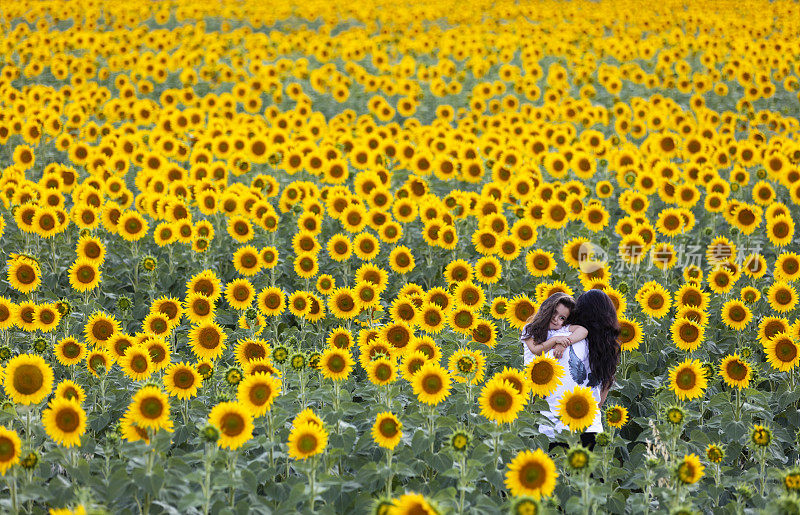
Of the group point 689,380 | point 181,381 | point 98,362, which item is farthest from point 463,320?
point 98,362

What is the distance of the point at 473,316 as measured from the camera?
6336mm

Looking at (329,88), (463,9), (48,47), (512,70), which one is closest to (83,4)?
(48,47)

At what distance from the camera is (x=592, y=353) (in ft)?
18.8

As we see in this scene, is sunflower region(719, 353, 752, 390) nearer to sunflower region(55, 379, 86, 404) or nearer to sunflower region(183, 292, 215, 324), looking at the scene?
sunflower region(183, 292, 215, 324)

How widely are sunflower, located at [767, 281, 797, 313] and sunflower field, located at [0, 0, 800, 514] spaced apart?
0.09ft

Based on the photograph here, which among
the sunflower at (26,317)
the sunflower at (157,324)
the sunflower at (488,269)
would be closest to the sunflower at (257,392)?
the sunflower at (157,324)

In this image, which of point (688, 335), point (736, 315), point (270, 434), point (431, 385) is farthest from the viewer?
point (736, 315)

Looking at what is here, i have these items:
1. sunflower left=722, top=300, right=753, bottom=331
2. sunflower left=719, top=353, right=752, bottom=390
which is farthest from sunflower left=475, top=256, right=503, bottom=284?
sunflower left=719, top=353, right=752, bottom=390

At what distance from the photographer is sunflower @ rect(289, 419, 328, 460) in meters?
4.46

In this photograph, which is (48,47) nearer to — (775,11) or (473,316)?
(473,316)

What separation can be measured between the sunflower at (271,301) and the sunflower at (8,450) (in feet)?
9.68

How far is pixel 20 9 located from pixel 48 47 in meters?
5.38

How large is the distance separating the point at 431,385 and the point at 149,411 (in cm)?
178

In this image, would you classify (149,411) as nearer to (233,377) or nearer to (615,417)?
(233,377)
